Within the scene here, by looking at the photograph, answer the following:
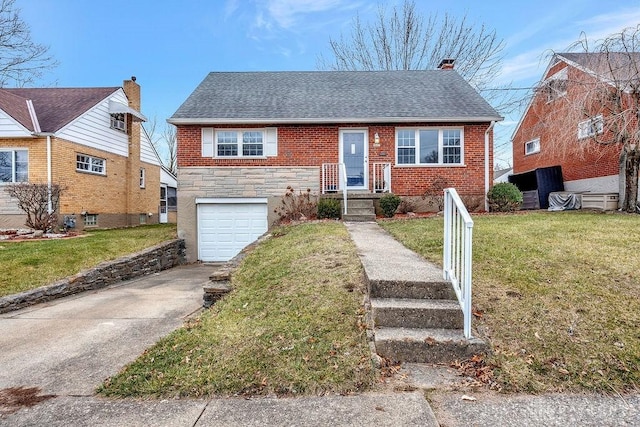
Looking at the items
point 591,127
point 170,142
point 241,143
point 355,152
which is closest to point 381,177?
point 355,152

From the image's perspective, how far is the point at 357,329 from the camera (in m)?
3.37

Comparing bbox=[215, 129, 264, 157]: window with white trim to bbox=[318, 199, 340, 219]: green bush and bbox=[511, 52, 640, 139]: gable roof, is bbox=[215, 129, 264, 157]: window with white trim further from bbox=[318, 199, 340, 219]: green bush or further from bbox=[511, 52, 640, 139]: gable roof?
bbox=[511, 52, 640, 139]: gable roof

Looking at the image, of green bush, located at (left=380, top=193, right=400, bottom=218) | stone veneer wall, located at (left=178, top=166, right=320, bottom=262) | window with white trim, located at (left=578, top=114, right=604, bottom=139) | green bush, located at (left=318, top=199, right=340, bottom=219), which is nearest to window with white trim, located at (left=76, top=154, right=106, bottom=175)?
stone veneer wall, located at (left=178, top=166, right=320, bottom=262)

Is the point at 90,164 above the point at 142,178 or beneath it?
above

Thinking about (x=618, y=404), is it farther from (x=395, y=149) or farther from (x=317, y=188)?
(x=395, y=149)

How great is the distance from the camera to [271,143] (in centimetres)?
1274

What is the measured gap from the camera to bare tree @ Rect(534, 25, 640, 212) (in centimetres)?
988

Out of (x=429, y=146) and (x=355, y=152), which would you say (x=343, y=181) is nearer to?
(x=355, y=152)

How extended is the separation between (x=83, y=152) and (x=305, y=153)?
9297 millimetres

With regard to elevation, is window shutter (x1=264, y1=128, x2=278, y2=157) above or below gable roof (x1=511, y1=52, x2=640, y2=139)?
below

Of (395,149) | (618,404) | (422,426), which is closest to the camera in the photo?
(422,426)

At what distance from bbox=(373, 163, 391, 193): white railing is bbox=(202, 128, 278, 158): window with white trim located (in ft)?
11.5

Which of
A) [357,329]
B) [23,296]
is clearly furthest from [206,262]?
[357,329]

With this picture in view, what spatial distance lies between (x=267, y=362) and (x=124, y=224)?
16.9m
